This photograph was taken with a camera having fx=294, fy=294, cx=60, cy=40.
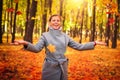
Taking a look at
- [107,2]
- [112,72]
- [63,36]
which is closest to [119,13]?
[107,2]

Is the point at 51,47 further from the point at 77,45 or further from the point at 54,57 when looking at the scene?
the point at 77,45

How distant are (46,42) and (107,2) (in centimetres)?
1893

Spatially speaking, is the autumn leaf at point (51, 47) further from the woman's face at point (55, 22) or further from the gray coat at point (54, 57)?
the woman's face at point (55, 22)

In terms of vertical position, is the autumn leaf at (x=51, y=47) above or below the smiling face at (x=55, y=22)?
below

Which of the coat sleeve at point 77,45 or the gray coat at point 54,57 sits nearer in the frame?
the gray coat at point 54,57

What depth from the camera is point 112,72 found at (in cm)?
1302

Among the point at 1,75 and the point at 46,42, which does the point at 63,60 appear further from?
the point at 1,75

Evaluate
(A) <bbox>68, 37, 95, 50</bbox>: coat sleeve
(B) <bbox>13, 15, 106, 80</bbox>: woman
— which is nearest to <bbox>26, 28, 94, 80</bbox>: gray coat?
(B) <bbox>13, 15, 106, 80</bbox>: woman

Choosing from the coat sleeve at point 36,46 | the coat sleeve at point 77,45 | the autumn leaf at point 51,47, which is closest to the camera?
the coat sleeve at point 36,46

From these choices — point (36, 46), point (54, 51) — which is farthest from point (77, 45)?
point (36, 46)

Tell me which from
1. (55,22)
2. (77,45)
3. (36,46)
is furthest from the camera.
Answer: (77,45)

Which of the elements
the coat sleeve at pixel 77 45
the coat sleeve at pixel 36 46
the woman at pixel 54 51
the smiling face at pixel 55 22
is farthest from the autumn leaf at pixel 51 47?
the coat sleeve at pixel 77 45

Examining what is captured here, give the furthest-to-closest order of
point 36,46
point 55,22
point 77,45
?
point 77,45 → point 55,22 → point 36,46

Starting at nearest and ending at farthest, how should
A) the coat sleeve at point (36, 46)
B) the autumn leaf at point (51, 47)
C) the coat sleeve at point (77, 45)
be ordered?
the coat sleeve at point (36, 46), the autumn leaf at point (51, 47), the coat sleeve at point (77, 45)
